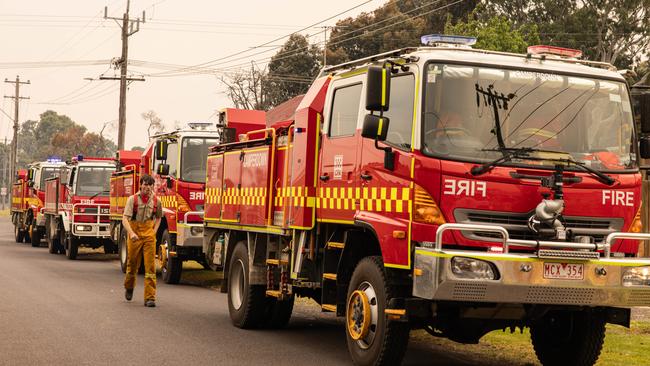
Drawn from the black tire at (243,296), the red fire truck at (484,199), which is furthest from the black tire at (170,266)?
the red fire truck at (484,199)

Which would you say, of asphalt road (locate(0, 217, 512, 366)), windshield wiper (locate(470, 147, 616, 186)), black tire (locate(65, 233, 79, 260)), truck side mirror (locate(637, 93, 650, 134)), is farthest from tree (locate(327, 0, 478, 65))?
windshield wiper (locate(470, 147, 616, 186))

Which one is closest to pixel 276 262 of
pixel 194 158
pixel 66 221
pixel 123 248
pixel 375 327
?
pixel 375 327

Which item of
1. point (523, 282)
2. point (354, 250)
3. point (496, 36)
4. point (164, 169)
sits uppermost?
point (496, 36)

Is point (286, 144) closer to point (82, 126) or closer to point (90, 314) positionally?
point (90, 314)

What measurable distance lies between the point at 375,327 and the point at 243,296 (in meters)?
4.01

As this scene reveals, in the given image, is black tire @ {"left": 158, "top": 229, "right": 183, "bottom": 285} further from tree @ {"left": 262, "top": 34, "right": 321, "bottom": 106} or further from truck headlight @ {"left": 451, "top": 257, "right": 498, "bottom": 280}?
tree @ {"left": 262, "top": 34, "right": 321, "bottom": 106}

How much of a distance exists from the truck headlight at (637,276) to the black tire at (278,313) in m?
5.22

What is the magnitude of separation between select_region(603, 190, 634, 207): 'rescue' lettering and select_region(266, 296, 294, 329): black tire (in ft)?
16.6

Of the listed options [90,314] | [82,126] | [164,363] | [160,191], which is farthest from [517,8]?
[82,126]

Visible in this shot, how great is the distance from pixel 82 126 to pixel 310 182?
4676 inches

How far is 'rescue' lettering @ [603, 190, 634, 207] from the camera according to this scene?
8.84 meters

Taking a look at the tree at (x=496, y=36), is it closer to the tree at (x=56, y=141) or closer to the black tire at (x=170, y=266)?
the black tire at (x=170, y=266)

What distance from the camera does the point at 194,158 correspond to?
1970 centimetres

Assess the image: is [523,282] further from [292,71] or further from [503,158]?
[292,71]
